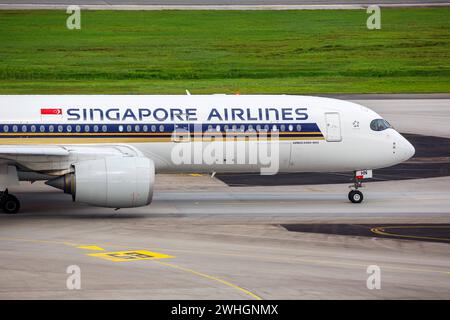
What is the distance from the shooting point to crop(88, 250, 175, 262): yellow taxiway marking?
28.6 metres

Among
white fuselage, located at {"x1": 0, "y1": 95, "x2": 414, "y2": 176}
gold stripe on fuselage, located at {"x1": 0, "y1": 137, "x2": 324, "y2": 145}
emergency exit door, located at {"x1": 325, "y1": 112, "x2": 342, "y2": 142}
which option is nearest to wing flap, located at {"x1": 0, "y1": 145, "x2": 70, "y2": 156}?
white fuselage, located at {"x1": 0, "y1": 95, "x2": 414, "y2": 176}

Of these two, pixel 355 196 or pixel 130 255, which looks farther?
pixel 355 196

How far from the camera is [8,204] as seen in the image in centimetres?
3588

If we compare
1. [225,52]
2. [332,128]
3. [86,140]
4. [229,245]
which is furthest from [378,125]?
[225,52]

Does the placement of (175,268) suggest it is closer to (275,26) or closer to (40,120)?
(40,120)

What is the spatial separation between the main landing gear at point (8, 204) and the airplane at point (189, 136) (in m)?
0.03

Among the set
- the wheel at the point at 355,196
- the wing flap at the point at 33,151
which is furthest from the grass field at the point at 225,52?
the wing flap at the point at 33,151

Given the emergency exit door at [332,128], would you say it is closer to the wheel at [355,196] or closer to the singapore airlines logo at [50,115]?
the wheel at [355,196]

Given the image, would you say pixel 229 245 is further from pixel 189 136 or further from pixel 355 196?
pixel 355 196

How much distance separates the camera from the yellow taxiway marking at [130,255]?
2861cm

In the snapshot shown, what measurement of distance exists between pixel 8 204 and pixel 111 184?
4292 millimetres

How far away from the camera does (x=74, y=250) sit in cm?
2970

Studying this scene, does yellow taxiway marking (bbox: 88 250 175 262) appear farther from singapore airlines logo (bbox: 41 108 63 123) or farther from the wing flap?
singapore airlines logo (bbox: 41 108 63 123)

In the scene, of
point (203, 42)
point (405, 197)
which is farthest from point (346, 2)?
point (405, 197)
